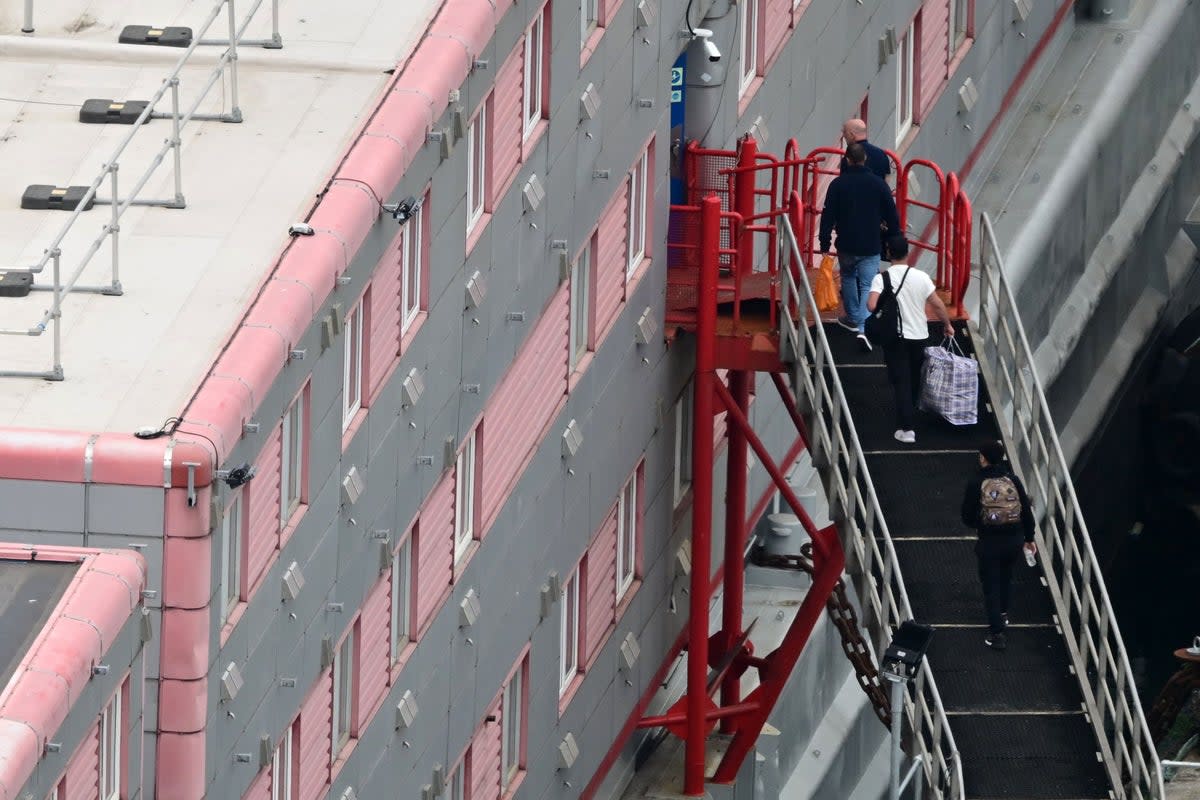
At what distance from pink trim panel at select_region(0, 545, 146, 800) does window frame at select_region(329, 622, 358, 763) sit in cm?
514

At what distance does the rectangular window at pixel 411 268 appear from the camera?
36219 mm

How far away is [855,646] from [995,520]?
5365 mm

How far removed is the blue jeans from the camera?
41.3m

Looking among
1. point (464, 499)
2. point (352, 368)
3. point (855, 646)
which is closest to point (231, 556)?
point (352, 368)

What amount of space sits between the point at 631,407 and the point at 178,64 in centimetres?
810

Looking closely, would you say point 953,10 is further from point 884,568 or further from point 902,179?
point 884,568

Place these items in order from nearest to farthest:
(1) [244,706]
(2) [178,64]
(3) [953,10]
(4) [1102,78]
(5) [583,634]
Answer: (1) [244,706] < (2) [178,64] < (5) [583,634] < (3) [953,10] < (4) [1102,78]

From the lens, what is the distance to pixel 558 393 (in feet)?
133

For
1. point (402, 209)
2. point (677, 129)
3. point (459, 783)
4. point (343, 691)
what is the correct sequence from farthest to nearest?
point (677, 129) → point (459, 783) → point (343, 691) → point (402, 209)

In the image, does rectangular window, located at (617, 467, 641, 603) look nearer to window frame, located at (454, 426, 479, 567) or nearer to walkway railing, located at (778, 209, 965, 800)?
walkway railing, located at (778, 209, 965, 800)

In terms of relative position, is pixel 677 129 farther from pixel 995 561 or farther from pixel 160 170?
pixel 160 170

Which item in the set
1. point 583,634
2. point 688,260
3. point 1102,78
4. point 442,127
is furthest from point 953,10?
point 442,127

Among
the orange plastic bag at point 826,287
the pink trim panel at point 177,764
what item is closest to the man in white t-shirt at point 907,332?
the orange plastic bag at point 826,287

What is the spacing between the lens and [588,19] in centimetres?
4034
